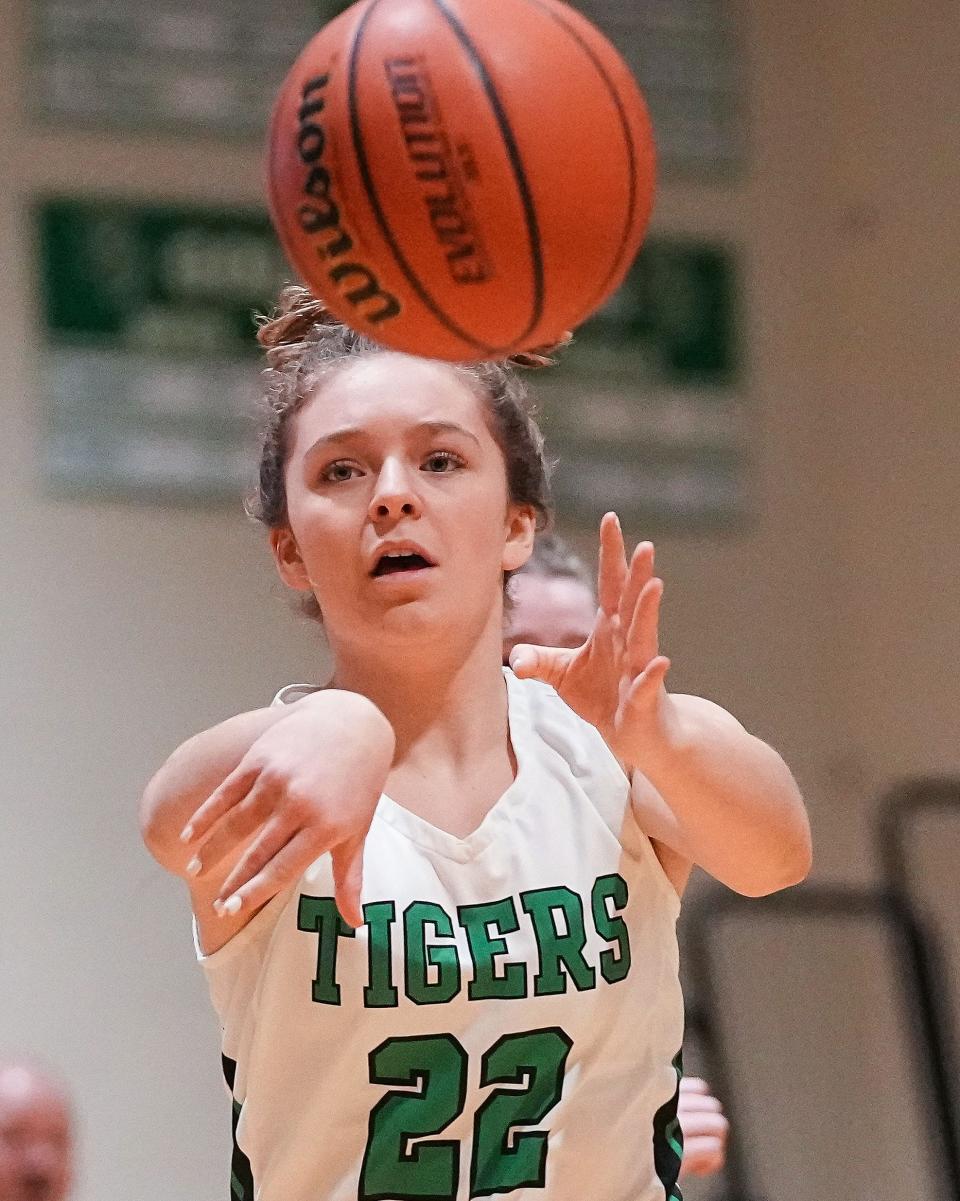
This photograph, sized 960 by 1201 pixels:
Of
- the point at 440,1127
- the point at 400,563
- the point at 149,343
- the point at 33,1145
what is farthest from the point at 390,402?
the point at 149,343

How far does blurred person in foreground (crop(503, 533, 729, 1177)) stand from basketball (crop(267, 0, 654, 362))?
2.15ft

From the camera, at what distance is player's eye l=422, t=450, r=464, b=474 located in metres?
2.18

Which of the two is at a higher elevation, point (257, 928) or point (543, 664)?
point (543, 664)

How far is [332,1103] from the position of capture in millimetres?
2057

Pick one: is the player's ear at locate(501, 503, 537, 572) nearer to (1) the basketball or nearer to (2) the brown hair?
(2) the brown hair

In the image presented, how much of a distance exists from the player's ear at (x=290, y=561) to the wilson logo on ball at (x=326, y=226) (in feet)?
1.35

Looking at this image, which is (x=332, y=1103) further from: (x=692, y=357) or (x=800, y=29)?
(x=800, y=29)

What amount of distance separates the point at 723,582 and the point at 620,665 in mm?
3727

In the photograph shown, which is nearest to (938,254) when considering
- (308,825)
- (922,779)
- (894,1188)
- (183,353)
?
Result: (922,779)

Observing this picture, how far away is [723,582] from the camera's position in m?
5.62

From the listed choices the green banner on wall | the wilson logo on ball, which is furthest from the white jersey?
the green banner on wall

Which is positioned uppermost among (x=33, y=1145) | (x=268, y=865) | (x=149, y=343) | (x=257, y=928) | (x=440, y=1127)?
(x=149, y=343)

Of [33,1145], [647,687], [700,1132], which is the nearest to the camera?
[647,687]

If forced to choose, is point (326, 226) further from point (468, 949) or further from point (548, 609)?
point (548, 609)
